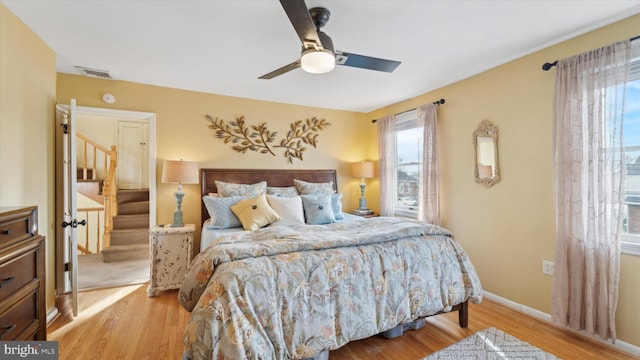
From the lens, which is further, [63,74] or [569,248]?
[63,74]

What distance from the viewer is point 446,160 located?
354 centimetres

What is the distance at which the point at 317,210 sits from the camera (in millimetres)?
3408

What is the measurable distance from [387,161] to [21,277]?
4.05 m

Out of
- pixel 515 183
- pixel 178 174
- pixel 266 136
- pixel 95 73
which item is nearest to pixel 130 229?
pixel 178 174

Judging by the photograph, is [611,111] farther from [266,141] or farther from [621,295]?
[266,141]

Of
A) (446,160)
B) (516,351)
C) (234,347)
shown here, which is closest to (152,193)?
(234,347)

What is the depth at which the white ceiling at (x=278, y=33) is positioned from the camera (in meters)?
1.96

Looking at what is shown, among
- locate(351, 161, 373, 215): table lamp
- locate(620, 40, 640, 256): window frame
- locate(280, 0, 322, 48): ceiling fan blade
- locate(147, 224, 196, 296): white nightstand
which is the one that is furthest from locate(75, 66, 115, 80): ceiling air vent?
locate(620, 40, 640, 256): window frame

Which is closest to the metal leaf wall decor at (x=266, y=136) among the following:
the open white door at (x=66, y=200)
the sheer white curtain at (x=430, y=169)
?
the open white door at (x=66, y=200)

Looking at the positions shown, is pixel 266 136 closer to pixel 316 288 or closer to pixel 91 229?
pixel 316 288

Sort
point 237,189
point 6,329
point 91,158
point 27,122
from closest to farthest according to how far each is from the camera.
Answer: point 6,329 → point 27,122 → point 237,189 → point 91,158

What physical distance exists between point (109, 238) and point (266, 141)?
114 inches

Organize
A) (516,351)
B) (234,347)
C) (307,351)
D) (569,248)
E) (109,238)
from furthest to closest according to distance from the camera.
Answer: (109,238), (569,248), (516,351), (307,351), (234,347)

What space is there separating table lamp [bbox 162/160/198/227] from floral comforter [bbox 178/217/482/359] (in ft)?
4.88
